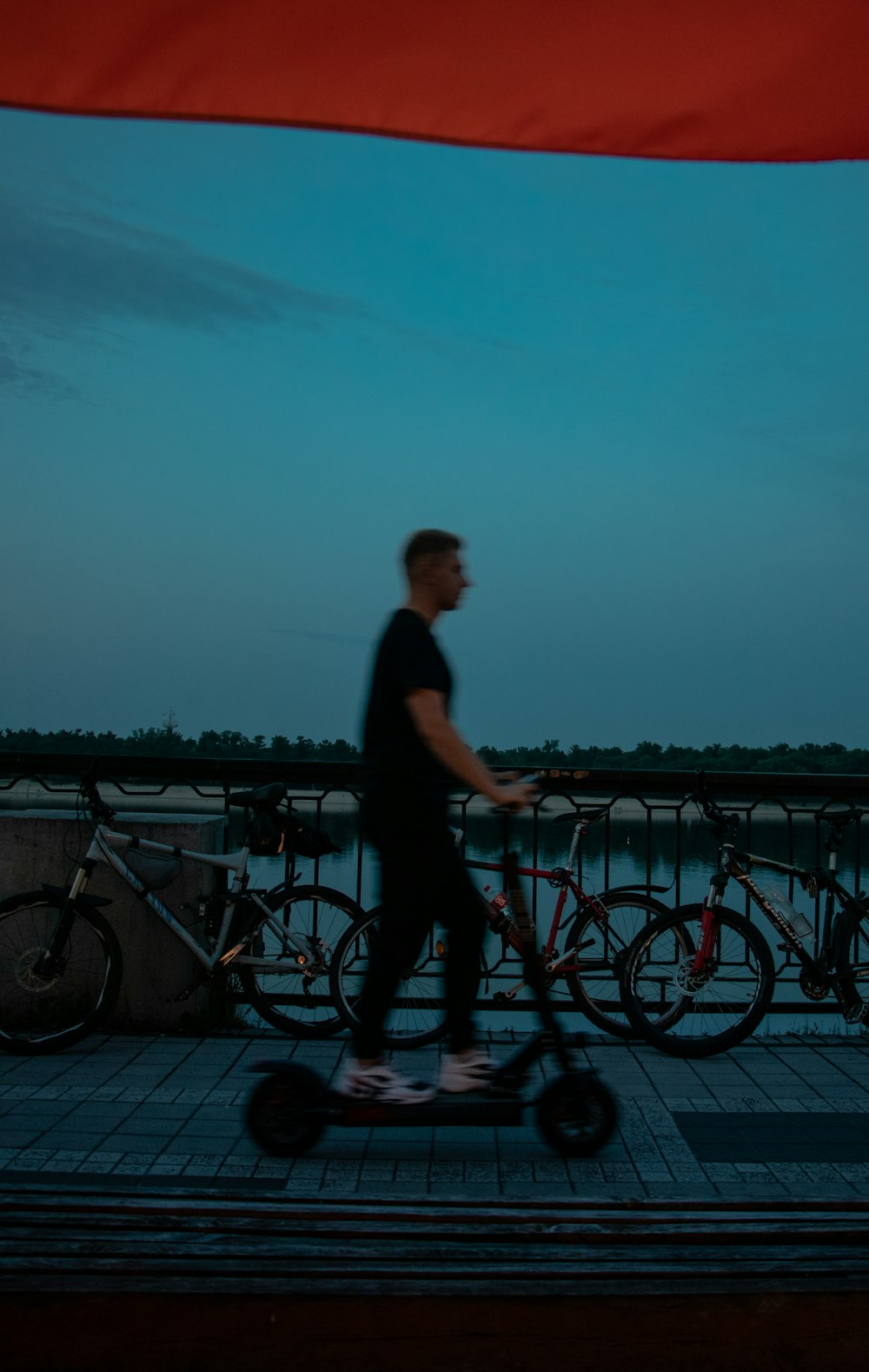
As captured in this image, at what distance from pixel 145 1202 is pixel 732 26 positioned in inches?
92.5

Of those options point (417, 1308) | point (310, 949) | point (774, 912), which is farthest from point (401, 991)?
point (417, 1308)

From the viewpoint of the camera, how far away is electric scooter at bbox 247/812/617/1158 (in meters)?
4.28

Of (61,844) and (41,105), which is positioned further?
(61,844)

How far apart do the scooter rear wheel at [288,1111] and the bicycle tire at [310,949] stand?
178 centimetres

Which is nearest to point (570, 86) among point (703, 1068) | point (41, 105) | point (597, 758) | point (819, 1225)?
point (41, 105)

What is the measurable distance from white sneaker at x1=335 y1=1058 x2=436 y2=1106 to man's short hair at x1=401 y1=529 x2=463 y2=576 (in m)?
1.67

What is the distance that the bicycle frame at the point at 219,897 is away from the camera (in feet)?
20.2

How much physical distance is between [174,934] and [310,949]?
678 millimetres

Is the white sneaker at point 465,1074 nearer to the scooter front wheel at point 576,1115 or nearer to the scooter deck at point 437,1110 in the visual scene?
the scooter deck at point 437,1110

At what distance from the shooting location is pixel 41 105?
2160 mm

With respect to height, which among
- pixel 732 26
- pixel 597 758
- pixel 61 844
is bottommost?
pixel 61 844

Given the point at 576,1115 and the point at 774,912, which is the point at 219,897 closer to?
the point at 576,1115

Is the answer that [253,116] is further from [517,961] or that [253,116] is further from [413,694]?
[517,961]

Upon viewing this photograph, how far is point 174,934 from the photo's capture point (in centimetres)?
632
